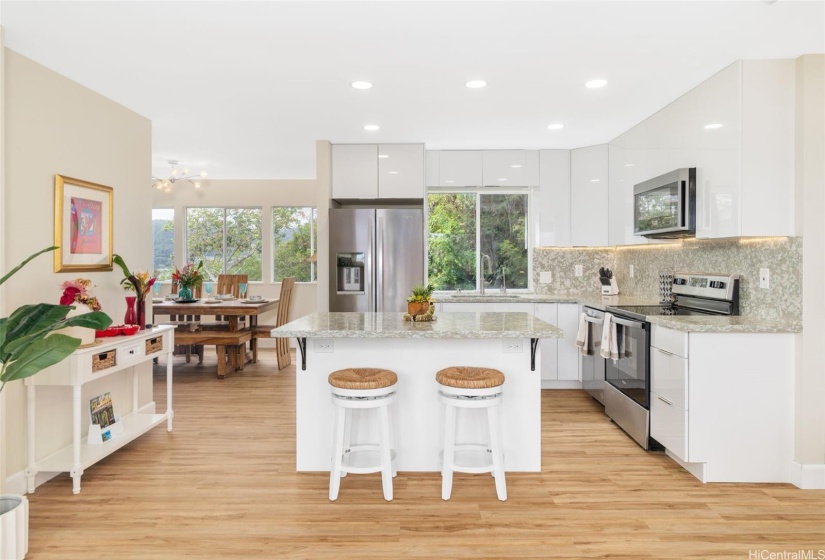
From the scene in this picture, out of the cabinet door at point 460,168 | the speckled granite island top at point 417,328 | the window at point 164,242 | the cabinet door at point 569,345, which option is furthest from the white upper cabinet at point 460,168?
the window at point 164,242

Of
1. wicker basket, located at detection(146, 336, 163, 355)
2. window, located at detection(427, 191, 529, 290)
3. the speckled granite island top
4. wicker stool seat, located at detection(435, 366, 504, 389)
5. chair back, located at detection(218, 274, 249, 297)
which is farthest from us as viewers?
chair back, located at detection(218, 274, 249, 297)

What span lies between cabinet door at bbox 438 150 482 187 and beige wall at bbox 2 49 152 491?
9.29ft

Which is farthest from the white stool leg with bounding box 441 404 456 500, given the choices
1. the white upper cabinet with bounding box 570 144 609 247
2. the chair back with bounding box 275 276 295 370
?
the chair back with bounding box 275 276 295 370

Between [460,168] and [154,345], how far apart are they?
10.8ft

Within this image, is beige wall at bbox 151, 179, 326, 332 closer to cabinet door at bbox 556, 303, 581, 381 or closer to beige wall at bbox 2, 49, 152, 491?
beige wall at bbox 2, 49, 152, 491

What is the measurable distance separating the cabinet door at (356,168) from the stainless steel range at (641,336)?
8.44ft

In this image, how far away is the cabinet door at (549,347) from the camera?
16.3 ft

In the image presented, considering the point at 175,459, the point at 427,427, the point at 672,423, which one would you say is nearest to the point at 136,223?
the point at 175,459

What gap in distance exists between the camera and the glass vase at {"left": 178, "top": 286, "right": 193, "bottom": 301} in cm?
584

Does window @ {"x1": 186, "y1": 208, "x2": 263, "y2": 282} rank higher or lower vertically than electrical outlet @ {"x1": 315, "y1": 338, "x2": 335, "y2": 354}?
higher

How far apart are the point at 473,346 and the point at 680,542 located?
1.37 m

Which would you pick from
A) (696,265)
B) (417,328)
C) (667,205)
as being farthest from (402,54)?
(696,265)

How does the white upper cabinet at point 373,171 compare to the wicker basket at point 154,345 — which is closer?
the wicker basket at point 154,345

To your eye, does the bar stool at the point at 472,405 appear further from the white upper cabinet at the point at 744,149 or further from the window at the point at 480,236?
the window at the point at 480,236
